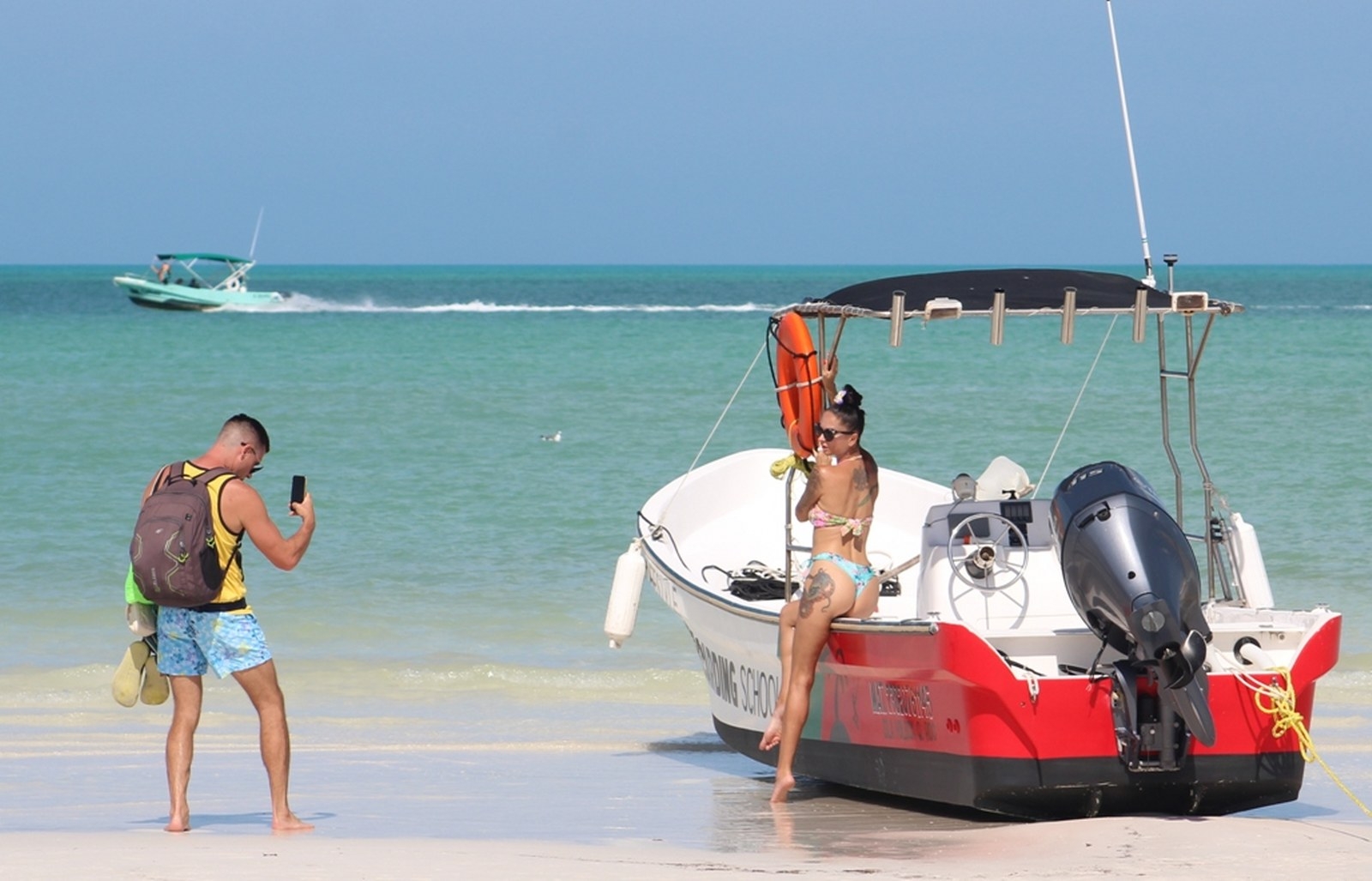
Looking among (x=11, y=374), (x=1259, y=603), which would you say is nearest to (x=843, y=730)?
(x=1259, y=603)

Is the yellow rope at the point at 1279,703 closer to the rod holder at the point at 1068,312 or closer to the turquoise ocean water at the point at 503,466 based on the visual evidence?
the rod holder at the point at 1068,312

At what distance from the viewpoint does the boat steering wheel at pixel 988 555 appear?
254 inches

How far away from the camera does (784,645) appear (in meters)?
6.60

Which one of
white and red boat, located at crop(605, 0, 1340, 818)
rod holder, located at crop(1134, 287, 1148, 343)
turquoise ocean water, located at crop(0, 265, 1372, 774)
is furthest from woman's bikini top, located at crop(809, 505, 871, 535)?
turquoise ocean water, located at crop(0, 265, 1372, 774)

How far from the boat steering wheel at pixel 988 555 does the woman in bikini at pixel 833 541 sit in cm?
32

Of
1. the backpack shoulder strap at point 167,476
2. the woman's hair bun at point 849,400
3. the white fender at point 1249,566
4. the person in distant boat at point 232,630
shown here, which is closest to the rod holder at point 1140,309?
the white fender at point 1249,566

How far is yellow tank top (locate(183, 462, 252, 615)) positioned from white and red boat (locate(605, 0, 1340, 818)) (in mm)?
2081

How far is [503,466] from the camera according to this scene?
1911cm

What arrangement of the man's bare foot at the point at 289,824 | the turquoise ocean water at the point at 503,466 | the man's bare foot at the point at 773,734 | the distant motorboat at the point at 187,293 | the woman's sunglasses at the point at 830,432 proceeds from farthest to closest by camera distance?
the distant motorboat at the point at 187,293
the turquoise ocean water at the point at 503,466
the man's bare foot at the point at 773,734
the woman's sunglasses at the point at 830,432
the man's bare foot at the point at 289,824

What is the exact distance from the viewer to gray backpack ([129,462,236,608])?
5191 millimetres

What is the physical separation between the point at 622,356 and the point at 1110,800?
31.0 m

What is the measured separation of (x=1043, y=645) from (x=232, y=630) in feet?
8.59

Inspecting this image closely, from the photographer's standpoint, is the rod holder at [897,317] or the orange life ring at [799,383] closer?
the rod holder at [897,317]

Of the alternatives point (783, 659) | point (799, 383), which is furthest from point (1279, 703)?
point (799, 383)
